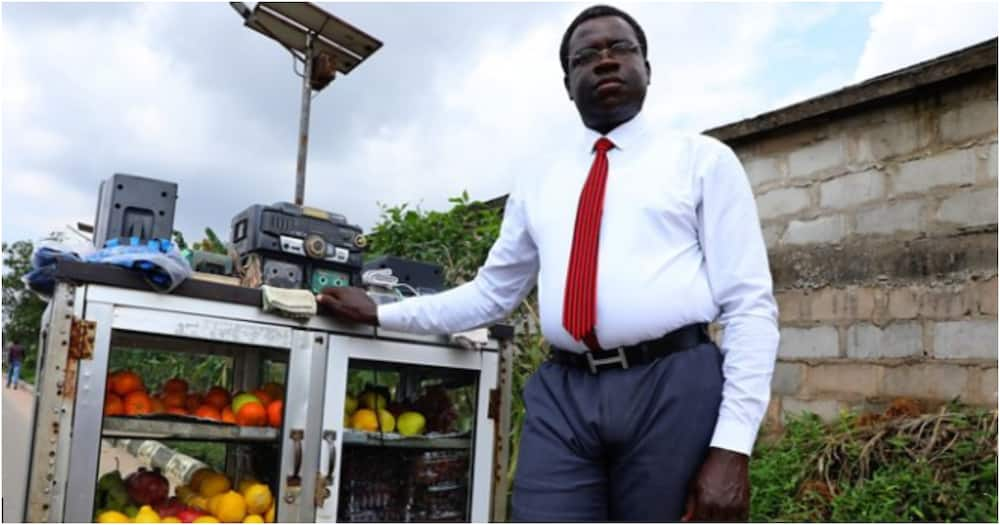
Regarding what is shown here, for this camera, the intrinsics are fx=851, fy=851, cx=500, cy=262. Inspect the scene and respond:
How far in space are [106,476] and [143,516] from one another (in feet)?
0.49

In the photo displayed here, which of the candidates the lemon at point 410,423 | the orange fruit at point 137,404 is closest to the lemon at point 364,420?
the lemon at point 410,423

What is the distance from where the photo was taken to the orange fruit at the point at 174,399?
7.55 feet

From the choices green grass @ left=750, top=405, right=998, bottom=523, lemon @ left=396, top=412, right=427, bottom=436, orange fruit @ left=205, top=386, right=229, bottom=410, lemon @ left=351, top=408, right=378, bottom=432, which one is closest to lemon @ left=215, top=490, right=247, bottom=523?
orange fruit @ left=205, top=386, right=229, bottom=410

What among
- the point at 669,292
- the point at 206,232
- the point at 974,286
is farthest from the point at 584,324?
the point at 206,232

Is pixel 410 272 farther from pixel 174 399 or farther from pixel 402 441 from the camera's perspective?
pixel 174 399

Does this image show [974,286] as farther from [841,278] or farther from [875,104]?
[875,104]

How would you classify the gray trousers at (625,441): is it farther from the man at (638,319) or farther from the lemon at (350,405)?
the lemon at (350,405)

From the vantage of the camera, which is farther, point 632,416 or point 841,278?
point 841,278

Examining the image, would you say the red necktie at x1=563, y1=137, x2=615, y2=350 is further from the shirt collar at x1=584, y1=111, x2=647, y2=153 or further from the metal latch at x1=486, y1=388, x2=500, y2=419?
the metal latch at x1=486, y1=388, x2=500, y2=419

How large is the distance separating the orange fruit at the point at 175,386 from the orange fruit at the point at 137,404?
0.17 m

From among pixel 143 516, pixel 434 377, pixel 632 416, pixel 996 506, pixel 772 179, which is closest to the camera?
pixel 632 416

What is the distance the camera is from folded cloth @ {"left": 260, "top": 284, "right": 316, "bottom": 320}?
7.25 ft

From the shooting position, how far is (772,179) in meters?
4.43

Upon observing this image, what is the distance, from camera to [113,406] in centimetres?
211
